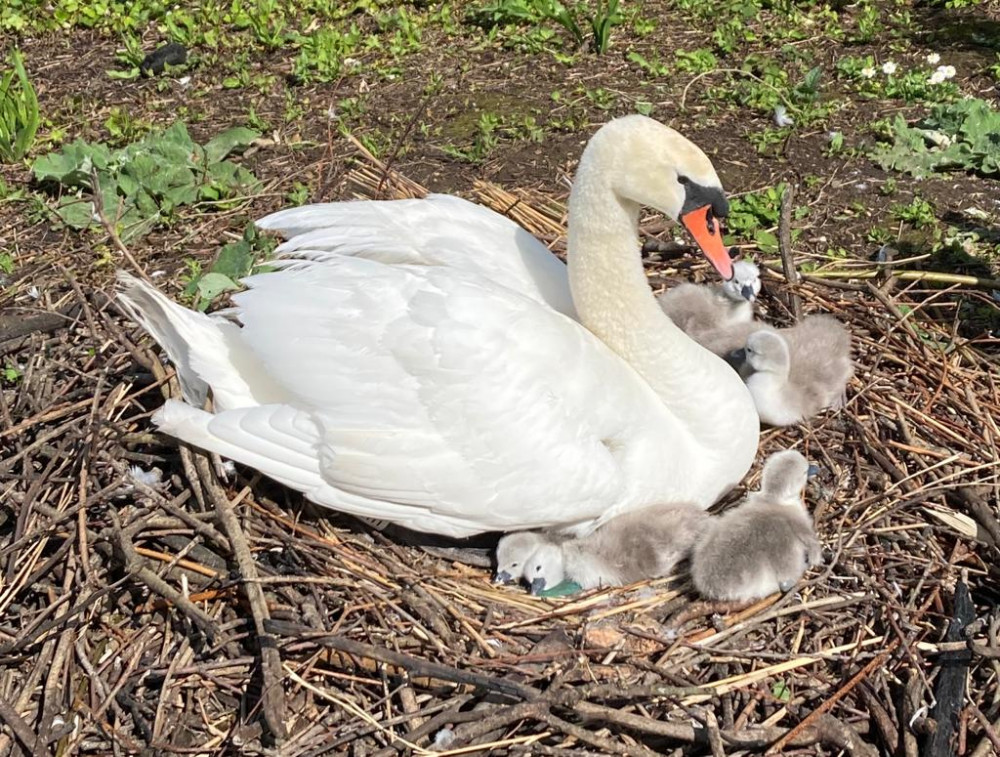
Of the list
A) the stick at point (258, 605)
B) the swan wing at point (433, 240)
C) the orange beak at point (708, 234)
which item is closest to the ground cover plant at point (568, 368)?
the stick at point (258, 605)

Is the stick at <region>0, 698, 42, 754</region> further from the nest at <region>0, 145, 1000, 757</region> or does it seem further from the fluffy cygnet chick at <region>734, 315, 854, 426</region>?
the fluffy cygnet chick at <region>734, 315, 854, 426</region>

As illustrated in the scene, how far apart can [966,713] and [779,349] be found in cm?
165

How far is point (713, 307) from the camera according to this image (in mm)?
4887

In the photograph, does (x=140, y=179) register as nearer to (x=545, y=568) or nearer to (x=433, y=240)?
(x=433, y=240)

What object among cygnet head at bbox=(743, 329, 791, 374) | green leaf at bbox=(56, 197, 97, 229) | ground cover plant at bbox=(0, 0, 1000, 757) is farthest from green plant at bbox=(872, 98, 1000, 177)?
green leaf at bbox=(56, 197, 97, 229)

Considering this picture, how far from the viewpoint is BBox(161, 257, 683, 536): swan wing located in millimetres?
3666

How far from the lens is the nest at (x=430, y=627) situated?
135 inches

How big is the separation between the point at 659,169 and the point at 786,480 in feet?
4.16

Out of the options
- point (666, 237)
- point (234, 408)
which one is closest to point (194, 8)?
point (666, 237)

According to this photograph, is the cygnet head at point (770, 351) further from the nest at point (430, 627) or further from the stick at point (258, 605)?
the stick at point (258, 605)

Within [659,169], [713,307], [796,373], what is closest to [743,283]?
[713,307]

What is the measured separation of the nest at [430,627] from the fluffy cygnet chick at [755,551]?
0.12 m

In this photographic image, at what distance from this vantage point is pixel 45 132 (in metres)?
7.25

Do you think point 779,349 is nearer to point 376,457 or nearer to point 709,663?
point 709,663
